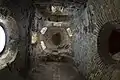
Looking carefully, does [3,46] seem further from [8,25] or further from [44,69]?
[44,69]

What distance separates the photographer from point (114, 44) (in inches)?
58.4

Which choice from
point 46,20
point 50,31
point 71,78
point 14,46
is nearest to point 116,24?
point 71,78

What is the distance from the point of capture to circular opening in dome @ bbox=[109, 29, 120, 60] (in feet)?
4.77

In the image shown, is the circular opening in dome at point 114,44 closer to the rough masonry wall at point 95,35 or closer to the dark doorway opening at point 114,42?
the dark doorway opening at point 114,42

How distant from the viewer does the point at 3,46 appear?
6.36ft

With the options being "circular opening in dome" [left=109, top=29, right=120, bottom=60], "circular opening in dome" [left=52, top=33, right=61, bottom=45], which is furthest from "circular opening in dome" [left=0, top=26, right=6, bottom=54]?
"circular opening in dome" [left=52, top=33, right=61, bottom=45]

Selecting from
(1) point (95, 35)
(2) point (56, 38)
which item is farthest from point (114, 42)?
(2) point (56, 38)

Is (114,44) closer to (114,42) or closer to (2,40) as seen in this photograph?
(114,42)

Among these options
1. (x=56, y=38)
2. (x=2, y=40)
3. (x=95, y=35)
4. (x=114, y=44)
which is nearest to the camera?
(x=114, y=44)

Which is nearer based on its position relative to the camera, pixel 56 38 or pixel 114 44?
pixel 114 44

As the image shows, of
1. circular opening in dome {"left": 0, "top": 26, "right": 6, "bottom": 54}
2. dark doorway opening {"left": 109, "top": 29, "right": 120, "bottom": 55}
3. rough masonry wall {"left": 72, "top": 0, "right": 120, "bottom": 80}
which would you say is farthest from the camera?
circular opening in dome {"left": 0, "top": 26, "right": 6, "bottom": 54}

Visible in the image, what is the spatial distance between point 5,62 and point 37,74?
439mm

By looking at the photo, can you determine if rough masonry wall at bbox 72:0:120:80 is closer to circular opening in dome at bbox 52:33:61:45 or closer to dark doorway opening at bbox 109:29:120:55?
dark doorway opening at bbox 109:29:120:55

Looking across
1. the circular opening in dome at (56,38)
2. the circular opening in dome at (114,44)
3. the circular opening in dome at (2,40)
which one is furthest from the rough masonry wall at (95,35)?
the circular opening in dome at (56,38)
